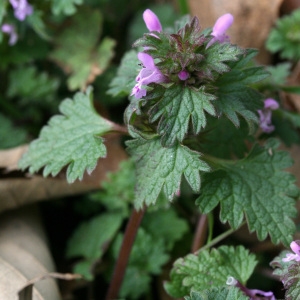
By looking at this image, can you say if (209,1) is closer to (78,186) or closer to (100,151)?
(78,186)

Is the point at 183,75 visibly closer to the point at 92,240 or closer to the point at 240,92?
the point at 240,92

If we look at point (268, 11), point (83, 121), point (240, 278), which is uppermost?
point (268, 11)

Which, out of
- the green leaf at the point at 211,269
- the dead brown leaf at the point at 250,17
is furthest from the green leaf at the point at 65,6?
the green leaf at the point at 211,269

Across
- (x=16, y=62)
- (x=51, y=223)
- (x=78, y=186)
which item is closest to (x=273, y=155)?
(x=78, y=186)

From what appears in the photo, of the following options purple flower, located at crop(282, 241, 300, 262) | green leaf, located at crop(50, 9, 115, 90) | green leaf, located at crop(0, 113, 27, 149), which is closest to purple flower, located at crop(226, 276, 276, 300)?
purple flower, located at crop(282, 241, 300, 262)

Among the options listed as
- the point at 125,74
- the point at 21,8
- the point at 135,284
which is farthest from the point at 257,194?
the point at 21,8

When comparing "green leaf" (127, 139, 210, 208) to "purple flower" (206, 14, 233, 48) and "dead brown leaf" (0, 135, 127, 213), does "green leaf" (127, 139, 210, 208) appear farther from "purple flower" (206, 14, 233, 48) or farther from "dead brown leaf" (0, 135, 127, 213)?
"dead brown leaf" (0, 135, 127, 213)

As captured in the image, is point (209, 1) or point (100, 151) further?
point (209, 1)

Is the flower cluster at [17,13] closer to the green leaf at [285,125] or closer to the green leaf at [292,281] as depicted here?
the green leaf at [285,125]
